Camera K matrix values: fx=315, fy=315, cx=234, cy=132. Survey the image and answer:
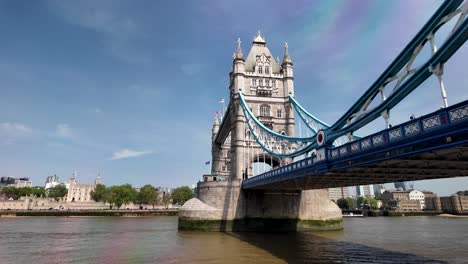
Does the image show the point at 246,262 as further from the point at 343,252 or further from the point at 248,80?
the point at 248,80

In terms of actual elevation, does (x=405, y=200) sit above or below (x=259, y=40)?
below

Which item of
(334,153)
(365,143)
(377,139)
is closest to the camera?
(377,139)

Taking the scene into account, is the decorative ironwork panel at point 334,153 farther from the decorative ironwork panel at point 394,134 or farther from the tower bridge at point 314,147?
the decorative ironwork panel at point 394,134

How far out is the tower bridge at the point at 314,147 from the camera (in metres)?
11.1

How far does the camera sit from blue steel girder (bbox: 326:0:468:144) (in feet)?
35.8

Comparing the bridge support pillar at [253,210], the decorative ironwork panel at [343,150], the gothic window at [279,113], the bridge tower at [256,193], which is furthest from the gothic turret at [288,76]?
the decorative ironwork panel at [343,150]

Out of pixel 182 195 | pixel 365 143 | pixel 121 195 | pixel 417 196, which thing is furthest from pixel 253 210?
pixel 417 196

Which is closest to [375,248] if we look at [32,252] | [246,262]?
[246,262]

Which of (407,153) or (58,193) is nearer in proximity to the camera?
(407,153)

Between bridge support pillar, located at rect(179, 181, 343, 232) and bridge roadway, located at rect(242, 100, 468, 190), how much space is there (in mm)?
13305

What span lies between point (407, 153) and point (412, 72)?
3418mm

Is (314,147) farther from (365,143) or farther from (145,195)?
(145,195)

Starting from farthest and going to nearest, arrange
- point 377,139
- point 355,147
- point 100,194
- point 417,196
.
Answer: point 417,196
point 100,194
point 355,147
point 377,139

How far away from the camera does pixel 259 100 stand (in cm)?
4297
